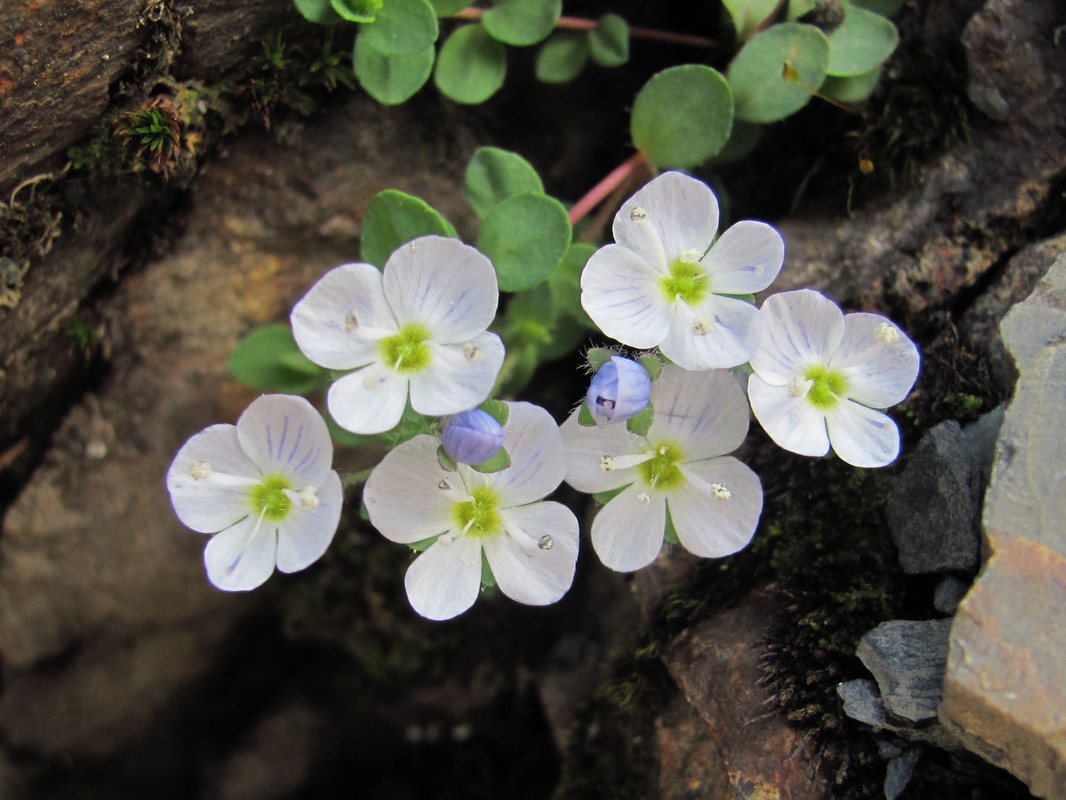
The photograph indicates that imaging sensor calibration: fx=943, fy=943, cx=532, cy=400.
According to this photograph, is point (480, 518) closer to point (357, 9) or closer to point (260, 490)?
point (260, 490)

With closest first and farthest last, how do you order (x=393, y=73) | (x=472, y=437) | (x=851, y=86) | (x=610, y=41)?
(x=472, y=437) → (x=393, y=73) → (x=851, y=86) → (x=610, y=41)

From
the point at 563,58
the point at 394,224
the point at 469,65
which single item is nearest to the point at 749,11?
the point at 563,58

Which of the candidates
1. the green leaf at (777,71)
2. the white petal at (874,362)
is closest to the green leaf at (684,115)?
the green leaf at (777,71)

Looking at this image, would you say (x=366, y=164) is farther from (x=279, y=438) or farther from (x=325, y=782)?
(x=325, y=782)

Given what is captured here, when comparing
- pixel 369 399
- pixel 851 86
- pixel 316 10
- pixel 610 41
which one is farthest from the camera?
pixel 610 41

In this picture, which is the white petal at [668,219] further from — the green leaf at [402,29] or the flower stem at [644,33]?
the flower stem at [644,33]

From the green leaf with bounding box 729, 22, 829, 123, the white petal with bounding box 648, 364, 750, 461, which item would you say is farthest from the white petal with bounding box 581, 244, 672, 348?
the green leaf with bounding box 729, 22, 829, 123
